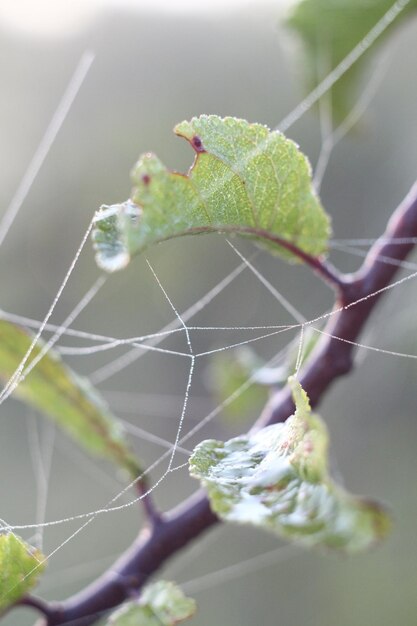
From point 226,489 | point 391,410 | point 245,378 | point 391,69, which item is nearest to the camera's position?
point 226,489

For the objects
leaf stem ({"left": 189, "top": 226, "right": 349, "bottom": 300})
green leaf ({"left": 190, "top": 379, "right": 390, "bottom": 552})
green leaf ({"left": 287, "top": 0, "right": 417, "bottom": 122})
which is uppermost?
green leaf ({"left": 287, "top": 0, "right": 417, "bottom": 122})

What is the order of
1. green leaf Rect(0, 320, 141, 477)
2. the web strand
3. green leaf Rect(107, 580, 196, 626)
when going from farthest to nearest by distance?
the web strand
green leaf Rect(0, 320, 141, 477)
green leaf Rect(107, 580, 196, 626)

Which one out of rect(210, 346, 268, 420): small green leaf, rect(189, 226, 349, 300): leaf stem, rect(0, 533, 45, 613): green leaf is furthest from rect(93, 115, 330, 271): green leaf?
rect(210, 346, 268, 420): small green leaf

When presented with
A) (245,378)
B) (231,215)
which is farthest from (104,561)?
(231,215)

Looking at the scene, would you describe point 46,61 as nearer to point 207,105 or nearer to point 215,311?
point 207,105

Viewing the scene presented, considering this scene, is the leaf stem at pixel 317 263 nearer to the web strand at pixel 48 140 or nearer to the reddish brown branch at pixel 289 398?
the reddish brown branch at pixel 289 398

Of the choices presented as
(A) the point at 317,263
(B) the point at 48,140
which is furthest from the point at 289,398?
(B) the point at 48,140

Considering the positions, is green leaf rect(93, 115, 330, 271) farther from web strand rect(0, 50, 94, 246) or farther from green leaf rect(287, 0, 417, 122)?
web strand rect(0, 50, 94, 246)
